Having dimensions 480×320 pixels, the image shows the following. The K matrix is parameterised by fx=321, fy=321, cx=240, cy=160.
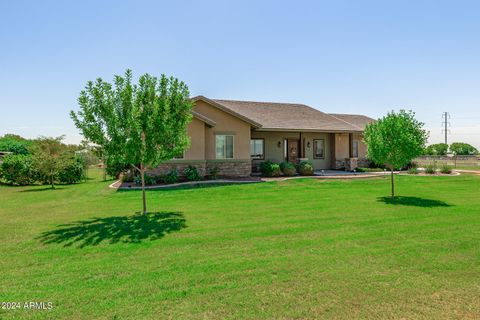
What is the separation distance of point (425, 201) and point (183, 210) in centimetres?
1000

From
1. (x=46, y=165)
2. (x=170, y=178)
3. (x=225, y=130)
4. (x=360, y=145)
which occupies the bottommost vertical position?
(x=170, y=178)

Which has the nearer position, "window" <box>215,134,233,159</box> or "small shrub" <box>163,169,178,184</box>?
"small shrub" <box>163,169,178,184</box>

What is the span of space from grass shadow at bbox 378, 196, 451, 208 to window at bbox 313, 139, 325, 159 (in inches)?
478

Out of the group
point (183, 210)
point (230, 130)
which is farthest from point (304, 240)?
point (230, 130)

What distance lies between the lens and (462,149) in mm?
67312

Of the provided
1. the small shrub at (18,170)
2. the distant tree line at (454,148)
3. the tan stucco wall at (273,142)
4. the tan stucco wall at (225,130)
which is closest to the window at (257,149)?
the tan stucco wall at (273,142)

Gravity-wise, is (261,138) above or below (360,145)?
above

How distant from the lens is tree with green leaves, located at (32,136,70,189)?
20297 millimetres

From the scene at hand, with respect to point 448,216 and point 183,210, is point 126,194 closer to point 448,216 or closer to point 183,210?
point 183,210

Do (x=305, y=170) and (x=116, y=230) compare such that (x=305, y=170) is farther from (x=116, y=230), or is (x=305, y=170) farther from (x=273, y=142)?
(x=116, y=230)

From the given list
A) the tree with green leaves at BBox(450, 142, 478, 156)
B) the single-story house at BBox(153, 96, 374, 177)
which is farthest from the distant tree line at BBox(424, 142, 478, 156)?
the single-story house at BBox(153, 96, 374, 177)

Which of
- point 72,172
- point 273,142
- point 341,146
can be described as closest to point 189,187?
point 273,142

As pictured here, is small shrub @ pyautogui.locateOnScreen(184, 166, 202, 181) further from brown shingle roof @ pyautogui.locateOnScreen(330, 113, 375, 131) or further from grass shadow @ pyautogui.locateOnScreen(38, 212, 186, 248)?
brown shingle roof @ pyautogui.locateOnScreen(330, 113, 375, 131)

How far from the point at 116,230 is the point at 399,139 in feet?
39.2
